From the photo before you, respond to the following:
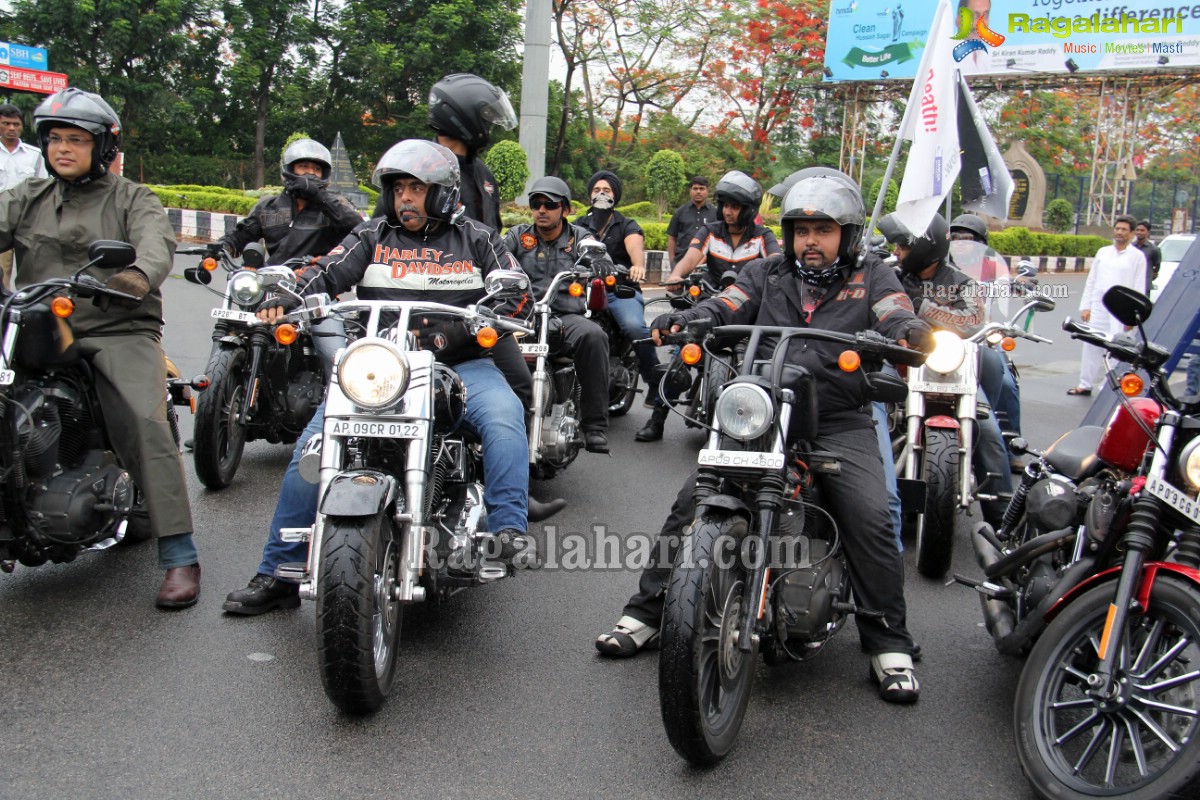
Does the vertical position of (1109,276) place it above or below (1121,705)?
above

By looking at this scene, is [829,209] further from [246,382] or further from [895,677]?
[246,382]

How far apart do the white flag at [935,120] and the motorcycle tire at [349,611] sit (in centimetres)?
422

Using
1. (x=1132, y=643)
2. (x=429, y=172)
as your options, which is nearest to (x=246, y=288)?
(x=429, y=172)

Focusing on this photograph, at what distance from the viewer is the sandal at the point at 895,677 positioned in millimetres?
3959

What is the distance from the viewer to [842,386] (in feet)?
13.4

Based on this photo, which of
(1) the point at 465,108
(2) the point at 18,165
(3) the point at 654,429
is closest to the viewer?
(1) the point at 465,108

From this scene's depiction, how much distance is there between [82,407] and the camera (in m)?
4.57

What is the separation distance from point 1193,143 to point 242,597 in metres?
49.7

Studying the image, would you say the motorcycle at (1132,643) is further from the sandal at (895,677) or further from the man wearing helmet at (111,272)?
the man wearing helmet at (111,272)

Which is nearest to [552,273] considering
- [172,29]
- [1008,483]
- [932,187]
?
[932,187]

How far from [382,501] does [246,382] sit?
3170 mm

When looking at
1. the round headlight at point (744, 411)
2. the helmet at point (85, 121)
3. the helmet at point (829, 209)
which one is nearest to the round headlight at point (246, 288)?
the helmet at point (85, 121)

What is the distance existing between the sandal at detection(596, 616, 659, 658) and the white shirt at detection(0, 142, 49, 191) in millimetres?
7878

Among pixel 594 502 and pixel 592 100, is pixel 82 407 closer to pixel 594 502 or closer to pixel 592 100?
pixel 594 502
